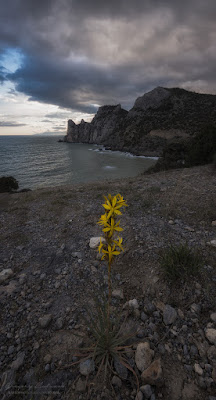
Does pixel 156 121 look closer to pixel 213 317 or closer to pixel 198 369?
pixel 213 317

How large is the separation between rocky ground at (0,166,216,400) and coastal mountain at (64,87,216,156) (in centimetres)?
3082

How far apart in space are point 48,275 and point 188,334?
106 inches

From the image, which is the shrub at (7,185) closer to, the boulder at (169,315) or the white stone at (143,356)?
the boulder at (169,315)

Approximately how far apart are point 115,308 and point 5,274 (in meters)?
2.46

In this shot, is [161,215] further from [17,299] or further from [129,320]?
[17,299]

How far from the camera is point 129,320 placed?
100 inches

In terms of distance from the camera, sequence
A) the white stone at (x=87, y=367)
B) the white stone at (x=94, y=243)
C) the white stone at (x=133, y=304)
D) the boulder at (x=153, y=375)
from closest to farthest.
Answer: the boulder at (x=153, y=375) → the white stone at (x=87, y=367) → the white stone at (x=133, y=304) → the white stone at (x=94, y=243)

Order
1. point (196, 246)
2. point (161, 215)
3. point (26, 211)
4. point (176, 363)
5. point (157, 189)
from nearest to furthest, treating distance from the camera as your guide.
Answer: point (176, 363)
point (196, 246)
point (161, 215)
point (26, 211)
point (157, 189)

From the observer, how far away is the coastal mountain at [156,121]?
2025 inches

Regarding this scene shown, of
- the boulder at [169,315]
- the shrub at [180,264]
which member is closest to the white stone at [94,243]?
the shrub at [180,264]

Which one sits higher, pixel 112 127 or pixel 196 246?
pixel 112 127

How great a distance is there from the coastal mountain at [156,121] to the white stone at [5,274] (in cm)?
3270

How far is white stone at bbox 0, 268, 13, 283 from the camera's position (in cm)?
355

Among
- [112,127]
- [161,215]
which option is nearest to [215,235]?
[161,215]
